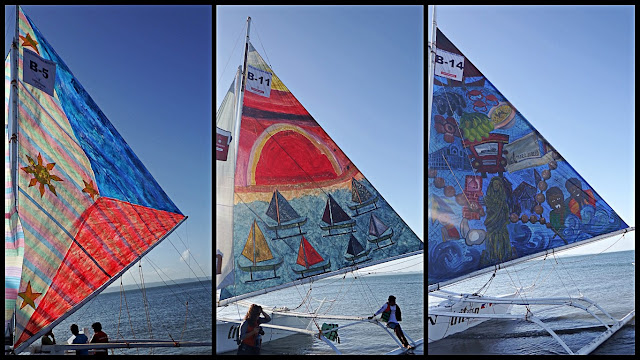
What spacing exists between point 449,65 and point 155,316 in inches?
850

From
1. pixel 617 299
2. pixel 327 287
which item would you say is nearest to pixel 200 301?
pixel 327 287

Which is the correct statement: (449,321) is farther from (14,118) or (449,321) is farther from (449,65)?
(14,118)

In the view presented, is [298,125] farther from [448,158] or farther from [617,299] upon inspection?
[617,299]

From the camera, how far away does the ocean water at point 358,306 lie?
9047 mm

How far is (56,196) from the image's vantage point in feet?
13.3

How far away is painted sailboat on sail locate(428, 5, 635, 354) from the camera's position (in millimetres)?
5809

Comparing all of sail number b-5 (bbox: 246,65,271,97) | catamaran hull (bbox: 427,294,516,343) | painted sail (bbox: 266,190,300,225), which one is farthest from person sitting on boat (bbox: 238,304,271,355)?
sail number b-5 (bbox: 246,65,271,97)

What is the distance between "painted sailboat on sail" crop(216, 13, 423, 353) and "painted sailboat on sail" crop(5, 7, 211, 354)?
144 centimetres

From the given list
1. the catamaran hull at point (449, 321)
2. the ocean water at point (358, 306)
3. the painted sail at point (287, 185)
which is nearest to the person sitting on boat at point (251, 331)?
the painted sail at point (287, 185)

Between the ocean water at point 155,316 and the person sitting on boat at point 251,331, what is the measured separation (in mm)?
9976

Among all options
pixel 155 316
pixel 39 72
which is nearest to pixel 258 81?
pixel 39 72

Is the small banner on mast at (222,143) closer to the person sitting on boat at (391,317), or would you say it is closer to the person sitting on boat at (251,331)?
the person sitting on boat at (251,331)

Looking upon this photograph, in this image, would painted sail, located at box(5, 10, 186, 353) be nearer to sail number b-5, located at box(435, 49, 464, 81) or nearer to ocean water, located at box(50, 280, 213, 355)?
sail number b-5, located at box(435, 49, 464, 81)

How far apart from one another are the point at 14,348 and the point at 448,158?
14.4ft
